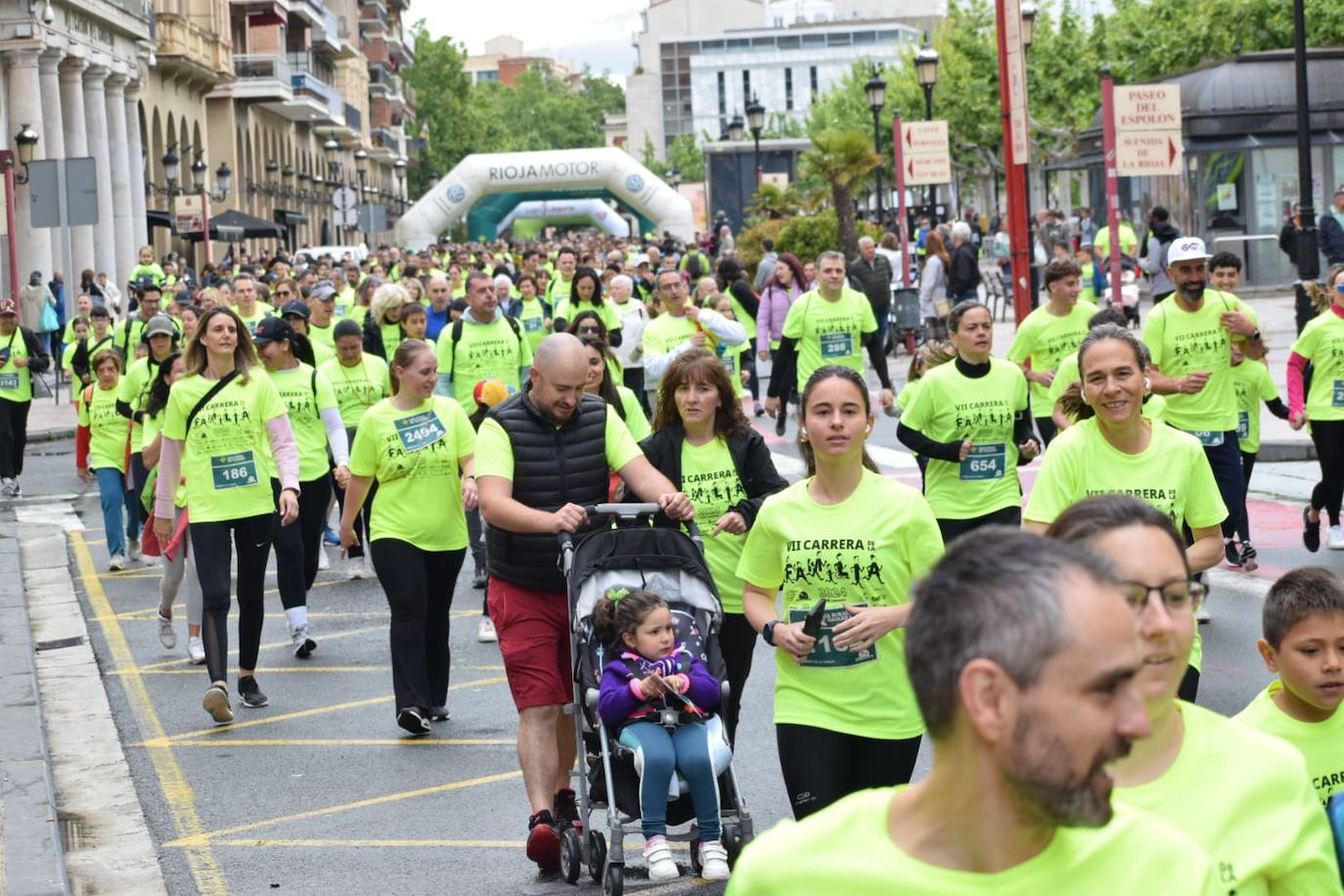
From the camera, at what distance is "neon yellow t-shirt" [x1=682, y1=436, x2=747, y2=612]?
26.2 feet

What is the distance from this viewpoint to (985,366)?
9961mm

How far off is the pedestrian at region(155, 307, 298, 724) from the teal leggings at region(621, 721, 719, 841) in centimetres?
400

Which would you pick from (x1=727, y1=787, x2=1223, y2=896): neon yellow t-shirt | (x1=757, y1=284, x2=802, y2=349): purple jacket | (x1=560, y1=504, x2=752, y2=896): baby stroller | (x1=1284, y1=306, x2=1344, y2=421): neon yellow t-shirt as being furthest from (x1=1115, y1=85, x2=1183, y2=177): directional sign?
(x1=727, y1=787, x2=1223, y2=896): neon yellow t-shirt

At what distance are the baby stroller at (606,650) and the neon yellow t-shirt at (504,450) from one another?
16.8 inches

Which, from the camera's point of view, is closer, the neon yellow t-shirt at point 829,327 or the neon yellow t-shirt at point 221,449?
the neon yellow t-shirt at point 221,449

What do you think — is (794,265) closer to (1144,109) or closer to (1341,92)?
(1144,109)

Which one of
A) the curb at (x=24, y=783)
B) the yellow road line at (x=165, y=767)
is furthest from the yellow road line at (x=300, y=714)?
the curb at (x=24, y=783)

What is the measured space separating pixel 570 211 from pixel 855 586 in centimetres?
10155

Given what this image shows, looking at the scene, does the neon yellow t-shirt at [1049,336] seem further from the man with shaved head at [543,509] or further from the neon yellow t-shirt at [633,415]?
the man with shaved head at [543,509]

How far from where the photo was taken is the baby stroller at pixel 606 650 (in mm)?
6777

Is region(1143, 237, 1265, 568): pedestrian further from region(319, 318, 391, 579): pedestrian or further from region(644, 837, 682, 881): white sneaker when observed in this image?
region(644, 837, 682, 881): white sneaker

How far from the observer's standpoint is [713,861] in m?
6.79

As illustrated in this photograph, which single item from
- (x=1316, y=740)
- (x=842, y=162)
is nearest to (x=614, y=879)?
(x=1316, y=740)

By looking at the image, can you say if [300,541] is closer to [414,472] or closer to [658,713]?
[414,472]
